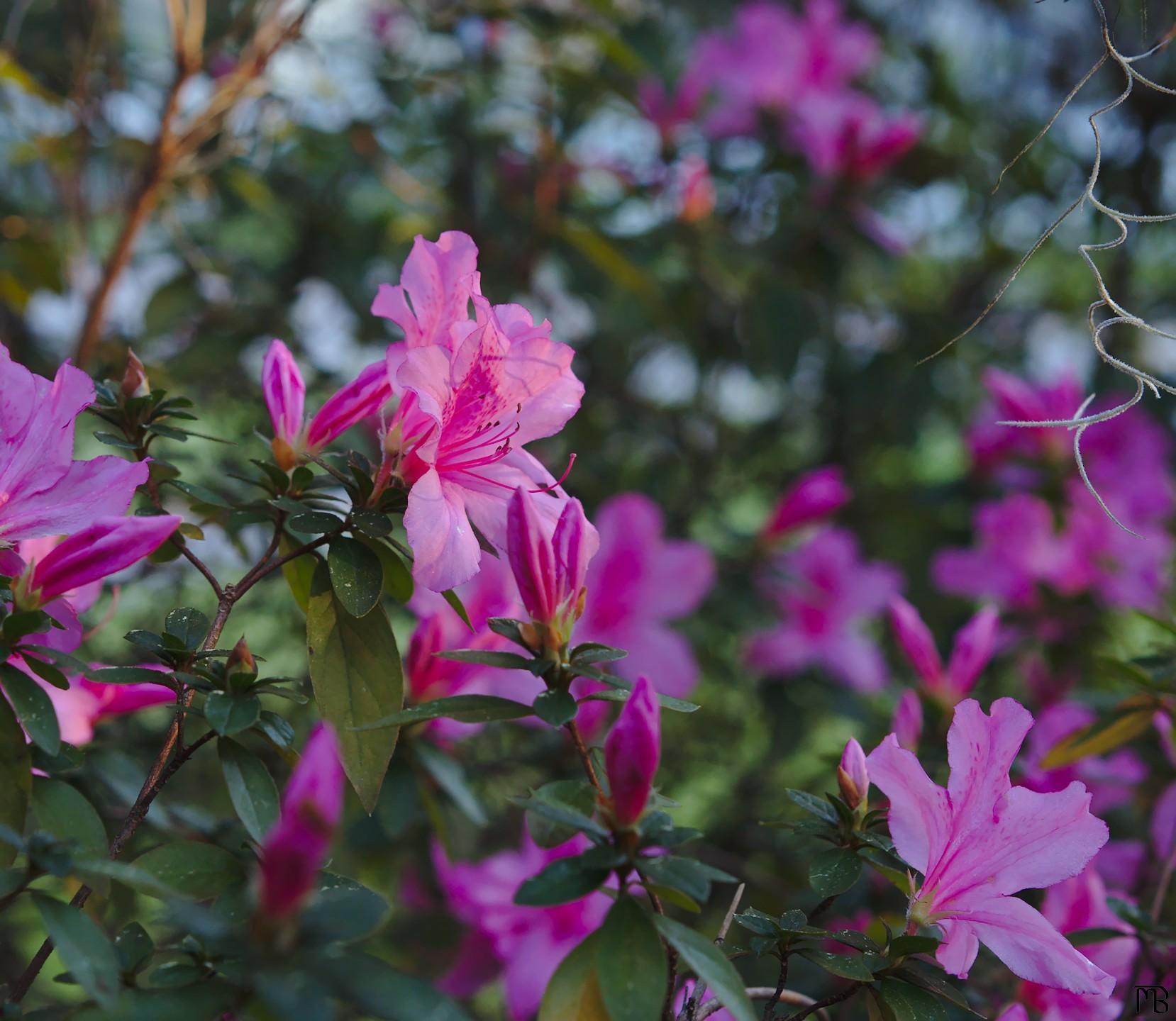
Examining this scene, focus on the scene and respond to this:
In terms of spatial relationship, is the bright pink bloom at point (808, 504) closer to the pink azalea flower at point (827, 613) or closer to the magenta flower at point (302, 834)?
the pink azalea flower at point (827, 613)

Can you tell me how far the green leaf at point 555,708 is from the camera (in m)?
0.64

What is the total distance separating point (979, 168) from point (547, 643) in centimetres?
187

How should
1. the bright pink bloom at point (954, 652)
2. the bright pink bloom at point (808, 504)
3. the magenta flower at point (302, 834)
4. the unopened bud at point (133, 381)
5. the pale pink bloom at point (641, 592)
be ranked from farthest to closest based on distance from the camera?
the bright pink bloom at point (808, 504), the pale pink bloom at point (641, 592), the bright pink bloom at point (954, 652), the unopened bud at point (133, 381), the magenta flower at point (302, 834)

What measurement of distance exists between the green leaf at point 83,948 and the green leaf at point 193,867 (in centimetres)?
6

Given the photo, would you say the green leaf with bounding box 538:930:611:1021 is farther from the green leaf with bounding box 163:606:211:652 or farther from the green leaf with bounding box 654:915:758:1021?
the green leaf with bounding box 163:606:211:652

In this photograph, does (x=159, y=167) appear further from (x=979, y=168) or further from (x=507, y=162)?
(x=979, y=168)

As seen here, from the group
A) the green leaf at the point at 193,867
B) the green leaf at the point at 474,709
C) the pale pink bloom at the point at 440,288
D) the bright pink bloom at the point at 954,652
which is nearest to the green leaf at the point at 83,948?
the green leaf at the point at 193,867

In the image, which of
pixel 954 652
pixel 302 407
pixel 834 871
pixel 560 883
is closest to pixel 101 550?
pixel 302 407

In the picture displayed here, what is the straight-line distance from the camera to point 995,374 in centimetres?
174

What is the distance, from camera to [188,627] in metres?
0.73

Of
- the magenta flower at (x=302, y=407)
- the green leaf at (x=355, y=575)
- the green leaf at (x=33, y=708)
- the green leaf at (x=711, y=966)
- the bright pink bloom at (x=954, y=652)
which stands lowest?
the bright pink bloom at (x=954, y=652)

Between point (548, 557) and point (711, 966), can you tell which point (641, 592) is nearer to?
point (548, 557)

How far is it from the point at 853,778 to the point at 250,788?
375 mm

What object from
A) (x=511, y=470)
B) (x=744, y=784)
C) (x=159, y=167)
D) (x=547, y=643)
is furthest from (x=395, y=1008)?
(x=744, y=784)
